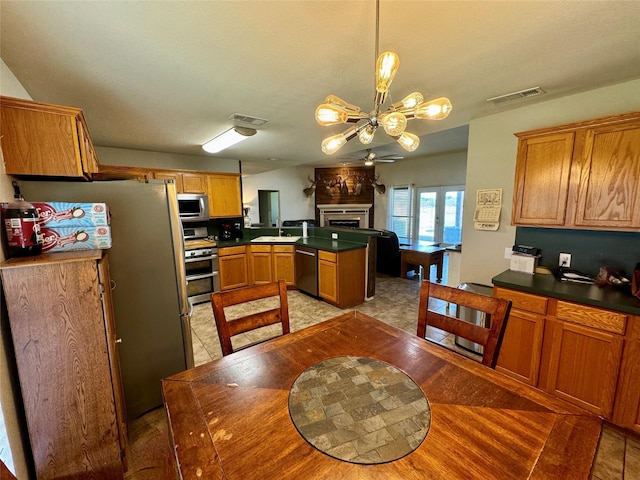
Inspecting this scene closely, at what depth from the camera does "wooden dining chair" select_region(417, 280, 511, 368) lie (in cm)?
131

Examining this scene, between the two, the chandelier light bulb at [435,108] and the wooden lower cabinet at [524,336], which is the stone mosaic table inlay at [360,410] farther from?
the wooden lower cabinet at [524,336]

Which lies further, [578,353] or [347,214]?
[347,214]

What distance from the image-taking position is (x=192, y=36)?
4.65 ft

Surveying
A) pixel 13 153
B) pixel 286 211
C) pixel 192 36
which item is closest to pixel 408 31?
pixel 192 36

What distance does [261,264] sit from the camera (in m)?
4.61

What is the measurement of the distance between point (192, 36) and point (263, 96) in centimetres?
82

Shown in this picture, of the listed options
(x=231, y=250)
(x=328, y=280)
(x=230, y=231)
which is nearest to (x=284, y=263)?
(x=231, y=250)

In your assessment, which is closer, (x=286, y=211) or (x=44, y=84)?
(x=44, y=84)

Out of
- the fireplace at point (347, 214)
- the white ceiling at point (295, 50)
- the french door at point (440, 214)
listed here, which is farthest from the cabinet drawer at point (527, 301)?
the fireplace at point (347, 214)

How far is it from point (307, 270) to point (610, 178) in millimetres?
3468

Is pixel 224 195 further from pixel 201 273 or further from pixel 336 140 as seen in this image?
pixel 336 140

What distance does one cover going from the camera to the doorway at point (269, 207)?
26.6ft

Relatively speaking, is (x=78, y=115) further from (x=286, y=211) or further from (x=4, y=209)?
(x=286, y=211)

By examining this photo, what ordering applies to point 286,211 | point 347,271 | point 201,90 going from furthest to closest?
point 286,211
point 347,271
point 201,90
